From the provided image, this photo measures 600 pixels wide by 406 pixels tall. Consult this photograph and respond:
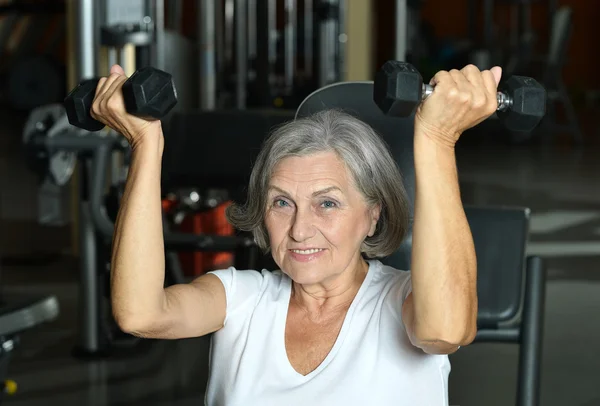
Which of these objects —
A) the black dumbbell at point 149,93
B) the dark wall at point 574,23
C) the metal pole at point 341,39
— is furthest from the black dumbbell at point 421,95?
the dark wall at point 574,23

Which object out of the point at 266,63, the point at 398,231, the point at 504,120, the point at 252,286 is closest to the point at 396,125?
the point at 398,231

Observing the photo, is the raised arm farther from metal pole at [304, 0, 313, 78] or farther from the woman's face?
metal pole at [304, 0, 313, 78]

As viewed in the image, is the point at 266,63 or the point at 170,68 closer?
the point at 170,68

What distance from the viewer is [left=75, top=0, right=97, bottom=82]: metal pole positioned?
3.40 m

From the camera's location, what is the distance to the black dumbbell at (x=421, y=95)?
1.19m

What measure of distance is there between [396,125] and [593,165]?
582 cm

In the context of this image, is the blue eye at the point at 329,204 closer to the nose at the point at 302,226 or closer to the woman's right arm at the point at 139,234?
the nose at the point at 302,226

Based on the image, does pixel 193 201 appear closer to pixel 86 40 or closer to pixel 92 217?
pixel 86 40

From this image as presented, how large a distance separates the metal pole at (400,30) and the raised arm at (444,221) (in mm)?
4122

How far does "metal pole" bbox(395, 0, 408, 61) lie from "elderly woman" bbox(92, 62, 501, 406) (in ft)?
12.5

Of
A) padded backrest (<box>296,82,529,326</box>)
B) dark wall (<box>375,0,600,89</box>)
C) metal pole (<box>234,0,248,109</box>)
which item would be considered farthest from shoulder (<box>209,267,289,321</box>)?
dark wall (<box>375,0,600,89</box>)

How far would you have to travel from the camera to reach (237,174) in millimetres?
3145

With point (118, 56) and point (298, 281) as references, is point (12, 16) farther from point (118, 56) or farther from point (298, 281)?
point (298, 281)

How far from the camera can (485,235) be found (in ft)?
6.46
